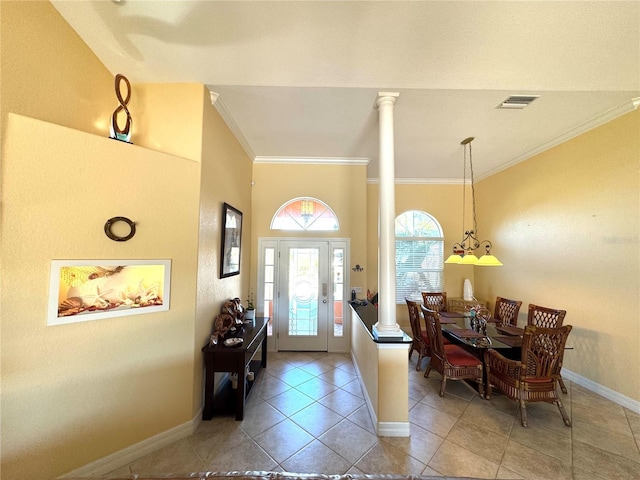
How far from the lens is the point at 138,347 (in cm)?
200

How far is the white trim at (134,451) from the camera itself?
1746 mm

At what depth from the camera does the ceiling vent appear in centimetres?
249

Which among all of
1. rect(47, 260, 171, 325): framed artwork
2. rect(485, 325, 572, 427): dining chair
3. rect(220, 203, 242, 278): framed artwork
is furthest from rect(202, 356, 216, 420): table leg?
rect(485, 325, 572, 427): dining chair

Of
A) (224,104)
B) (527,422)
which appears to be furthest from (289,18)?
(527,422)

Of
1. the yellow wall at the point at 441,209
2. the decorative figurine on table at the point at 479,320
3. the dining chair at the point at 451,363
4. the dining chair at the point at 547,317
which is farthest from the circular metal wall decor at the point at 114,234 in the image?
the dining chair at the point at 547,317

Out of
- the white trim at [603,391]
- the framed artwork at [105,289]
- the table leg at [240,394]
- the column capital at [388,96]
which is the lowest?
the white trim at [603,391]

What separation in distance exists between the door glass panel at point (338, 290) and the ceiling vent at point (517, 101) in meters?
2.91

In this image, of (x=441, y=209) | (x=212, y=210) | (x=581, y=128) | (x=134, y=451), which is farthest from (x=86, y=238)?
(x=441, y=209)

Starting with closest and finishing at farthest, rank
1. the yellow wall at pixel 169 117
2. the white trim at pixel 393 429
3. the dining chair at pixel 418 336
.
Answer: the white trim at pixel 393 429, the yellow wall at pixel 169 117, the dining chair at pixel 418 336

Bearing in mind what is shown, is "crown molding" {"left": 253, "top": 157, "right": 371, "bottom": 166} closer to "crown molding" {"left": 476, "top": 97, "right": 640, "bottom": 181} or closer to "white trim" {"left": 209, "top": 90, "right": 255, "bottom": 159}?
"white trim" {"left": 209, "top": 90, "right": 255, "bottom": 159}

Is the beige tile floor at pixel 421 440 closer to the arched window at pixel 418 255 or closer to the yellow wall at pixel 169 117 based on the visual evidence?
the arched window at pixel 418 255

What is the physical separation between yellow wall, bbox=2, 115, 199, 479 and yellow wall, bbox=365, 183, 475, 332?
13.0 feet

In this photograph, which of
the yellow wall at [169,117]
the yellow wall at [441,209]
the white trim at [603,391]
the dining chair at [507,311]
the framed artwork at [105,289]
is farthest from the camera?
the yellow wall at [441,209]

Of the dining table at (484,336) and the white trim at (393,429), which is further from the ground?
the dining table at (484,336)
